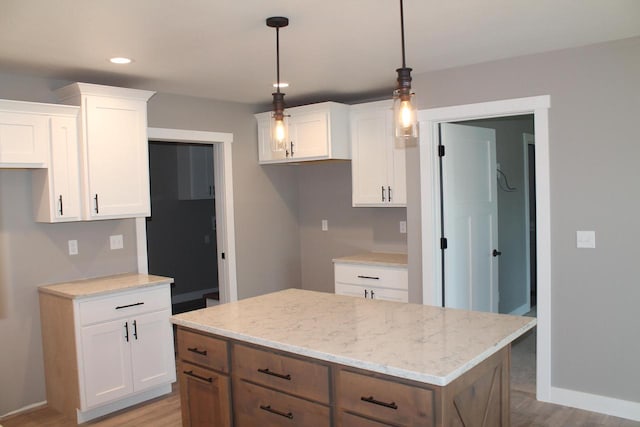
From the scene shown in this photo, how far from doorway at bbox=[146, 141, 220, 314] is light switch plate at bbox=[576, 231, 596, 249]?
14.7ft

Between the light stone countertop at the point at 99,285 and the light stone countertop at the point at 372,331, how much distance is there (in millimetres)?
1122

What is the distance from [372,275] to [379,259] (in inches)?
7.4

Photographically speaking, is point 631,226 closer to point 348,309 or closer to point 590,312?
point 590,312

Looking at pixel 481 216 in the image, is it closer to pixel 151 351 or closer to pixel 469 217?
pixel 469 217

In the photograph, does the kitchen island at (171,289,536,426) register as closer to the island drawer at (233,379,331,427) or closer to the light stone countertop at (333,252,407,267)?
the island drawer at (233,379,331,427)

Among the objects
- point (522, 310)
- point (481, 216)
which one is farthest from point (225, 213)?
point (522, 310)

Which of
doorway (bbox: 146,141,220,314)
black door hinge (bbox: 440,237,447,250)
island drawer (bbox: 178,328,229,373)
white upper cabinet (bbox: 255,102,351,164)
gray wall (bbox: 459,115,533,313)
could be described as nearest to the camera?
island drawer (bbox: 178,328,229,373)

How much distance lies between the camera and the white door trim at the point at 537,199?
12.0ft

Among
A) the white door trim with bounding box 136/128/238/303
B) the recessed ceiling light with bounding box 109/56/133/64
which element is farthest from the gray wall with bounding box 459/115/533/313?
the recessed ceiling light with bounding box 109/56/133/64

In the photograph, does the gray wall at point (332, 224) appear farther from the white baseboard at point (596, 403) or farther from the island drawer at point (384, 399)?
the island drawer at point (384, 399)

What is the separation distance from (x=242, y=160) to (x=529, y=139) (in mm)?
3530

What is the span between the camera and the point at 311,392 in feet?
7.31

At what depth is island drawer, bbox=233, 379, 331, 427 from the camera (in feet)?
7.31

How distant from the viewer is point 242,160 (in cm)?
532
